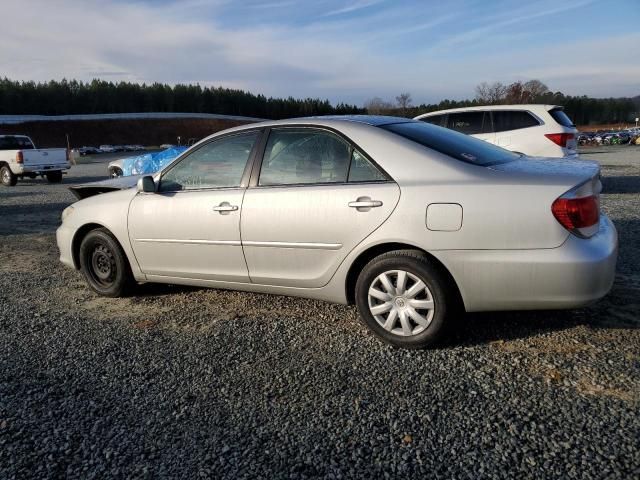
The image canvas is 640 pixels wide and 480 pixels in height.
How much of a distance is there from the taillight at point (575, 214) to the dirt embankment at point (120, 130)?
78159mm

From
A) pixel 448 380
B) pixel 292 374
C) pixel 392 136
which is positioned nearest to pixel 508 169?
pixel 392 136

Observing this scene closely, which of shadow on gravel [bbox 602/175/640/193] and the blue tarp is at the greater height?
the blue tarp

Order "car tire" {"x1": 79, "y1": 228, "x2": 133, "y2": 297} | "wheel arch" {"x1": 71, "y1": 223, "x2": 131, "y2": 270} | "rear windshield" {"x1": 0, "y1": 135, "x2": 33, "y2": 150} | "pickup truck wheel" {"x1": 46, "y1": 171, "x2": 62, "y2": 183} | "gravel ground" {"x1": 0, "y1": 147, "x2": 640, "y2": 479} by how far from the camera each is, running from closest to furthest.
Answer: "gravel ground" {"x1": 0, "y1": 147, "x2": 640, "y2": 479} → "car tire" {"x1": 79, "y1": 228, "x2": 133, "y2": 297} → "wheel arch" {"x1": 71, "y1": 223, "x2": 131, "y2": 270} → "rear windshield" {"x1": 0, "y1": 135, "x2": 33, "y2": 150} → "pickup truck wheel" {"x1": 46, "y1": 171, "x2": 62, "y2": 183}

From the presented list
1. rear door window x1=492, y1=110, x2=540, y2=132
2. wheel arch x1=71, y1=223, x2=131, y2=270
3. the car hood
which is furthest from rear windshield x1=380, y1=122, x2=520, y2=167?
rear door window x1=492, y1=110, x2=540, y2=132

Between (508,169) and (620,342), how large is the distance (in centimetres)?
135

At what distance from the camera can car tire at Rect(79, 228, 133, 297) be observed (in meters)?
4.97

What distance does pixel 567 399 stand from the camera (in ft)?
9.34

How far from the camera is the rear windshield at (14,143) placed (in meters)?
19.0

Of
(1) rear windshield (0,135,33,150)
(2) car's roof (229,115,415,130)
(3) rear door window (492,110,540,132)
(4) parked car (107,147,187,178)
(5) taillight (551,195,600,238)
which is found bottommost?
(5) taillight (551,195,600,238)

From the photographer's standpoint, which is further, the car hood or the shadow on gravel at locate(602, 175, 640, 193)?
the shadow on gravel at locate(602, 175, 640, 193)

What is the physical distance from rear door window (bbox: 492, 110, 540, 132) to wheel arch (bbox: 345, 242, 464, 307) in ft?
25.2

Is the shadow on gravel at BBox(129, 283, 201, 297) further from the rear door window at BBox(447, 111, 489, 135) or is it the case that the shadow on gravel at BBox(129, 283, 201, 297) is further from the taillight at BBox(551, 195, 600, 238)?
the rear door window at BBox(447, 111, 489, 135)

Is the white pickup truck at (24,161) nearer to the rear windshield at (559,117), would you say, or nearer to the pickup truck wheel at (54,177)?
the pickup truck wheel at (54,177)

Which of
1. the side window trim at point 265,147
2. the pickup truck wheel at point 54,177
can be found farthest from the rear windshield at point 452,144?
the pickup truck wheel at point 54,177
